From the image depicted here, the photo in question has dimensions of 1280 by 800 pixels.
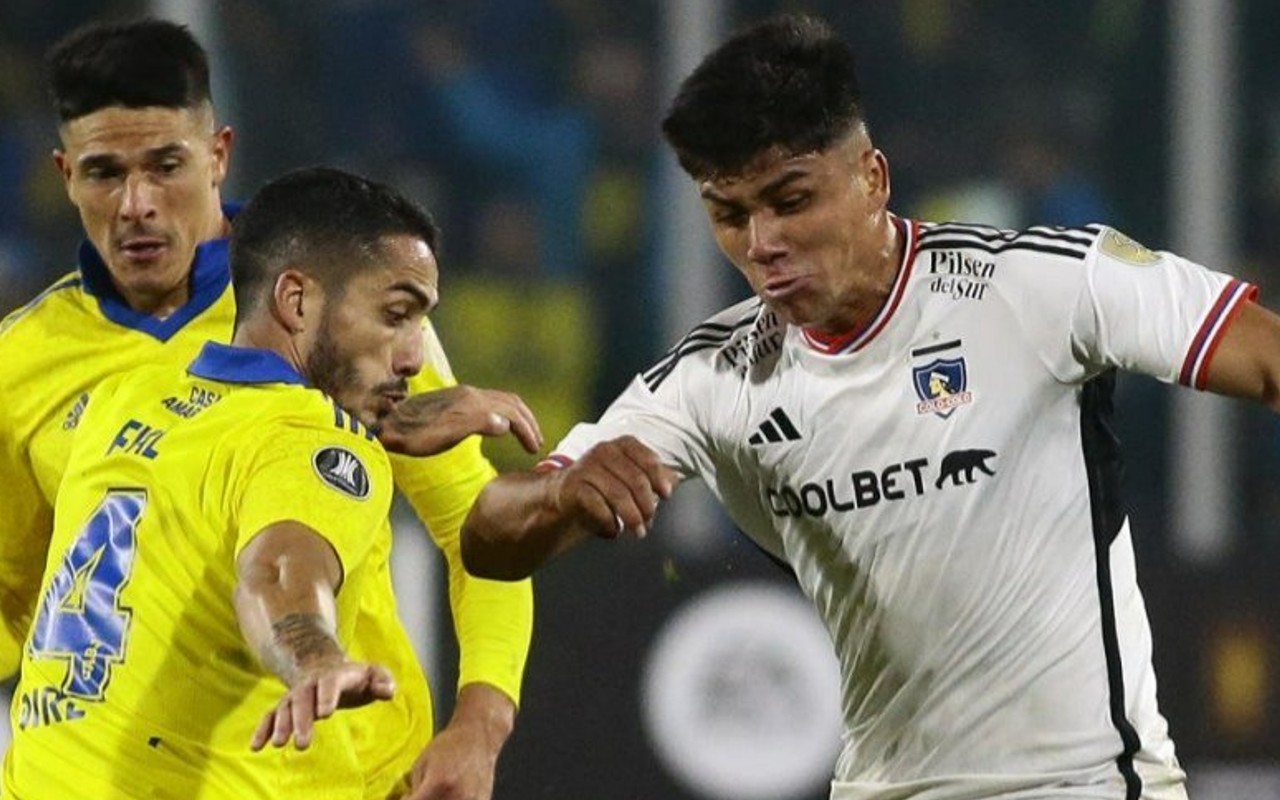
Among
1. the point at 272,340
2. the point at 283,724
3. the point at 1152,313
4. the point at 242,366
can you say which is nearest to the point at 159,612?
the point at 242,366

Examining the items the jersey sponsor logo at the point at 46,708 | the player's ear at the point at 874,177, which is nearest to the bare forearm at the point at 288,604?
the jersey sponsor logo at the point at 46,708

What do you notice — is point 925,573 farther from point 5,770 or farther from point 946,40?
point 946,40

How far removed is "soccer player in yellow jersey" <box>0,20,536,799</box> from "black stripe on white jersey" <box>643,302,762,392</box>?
44 cm

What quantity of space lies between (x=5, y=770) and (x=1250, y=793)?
4.02 metres

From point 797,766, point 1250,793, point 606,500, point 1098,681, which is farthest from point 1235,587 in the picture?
point 606,500

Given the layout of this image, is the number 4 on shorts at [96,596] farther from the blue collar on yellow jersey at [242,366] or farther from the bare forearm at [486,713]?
the bare forearm at [486,713]

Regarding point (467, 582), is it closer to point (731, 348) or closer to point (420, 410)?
point (420, 410)

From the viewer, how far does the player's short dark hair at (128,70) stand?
16.1 ft

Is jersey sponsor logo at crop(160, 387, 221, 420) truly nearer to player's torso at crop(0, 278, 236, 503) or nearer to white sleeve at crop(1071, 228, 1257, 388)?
player's torso at crop(0, 278, 236, 503)

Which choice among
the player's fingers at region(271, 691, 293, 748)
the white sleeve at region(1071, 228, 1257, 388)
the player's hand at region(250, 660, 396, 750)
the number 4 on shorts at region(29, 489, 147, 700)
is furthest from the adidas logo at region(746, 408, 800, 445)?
the player's fingers at region(271, 691, 293, 748)

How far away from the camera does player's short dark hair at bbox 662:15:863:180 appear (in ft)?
13.6

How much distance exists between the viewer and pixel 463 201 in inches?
348

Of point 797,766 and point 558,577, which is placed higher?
point 558,577

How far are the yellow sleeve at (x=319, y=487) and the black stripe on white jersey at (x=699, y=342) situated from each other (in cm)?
71
